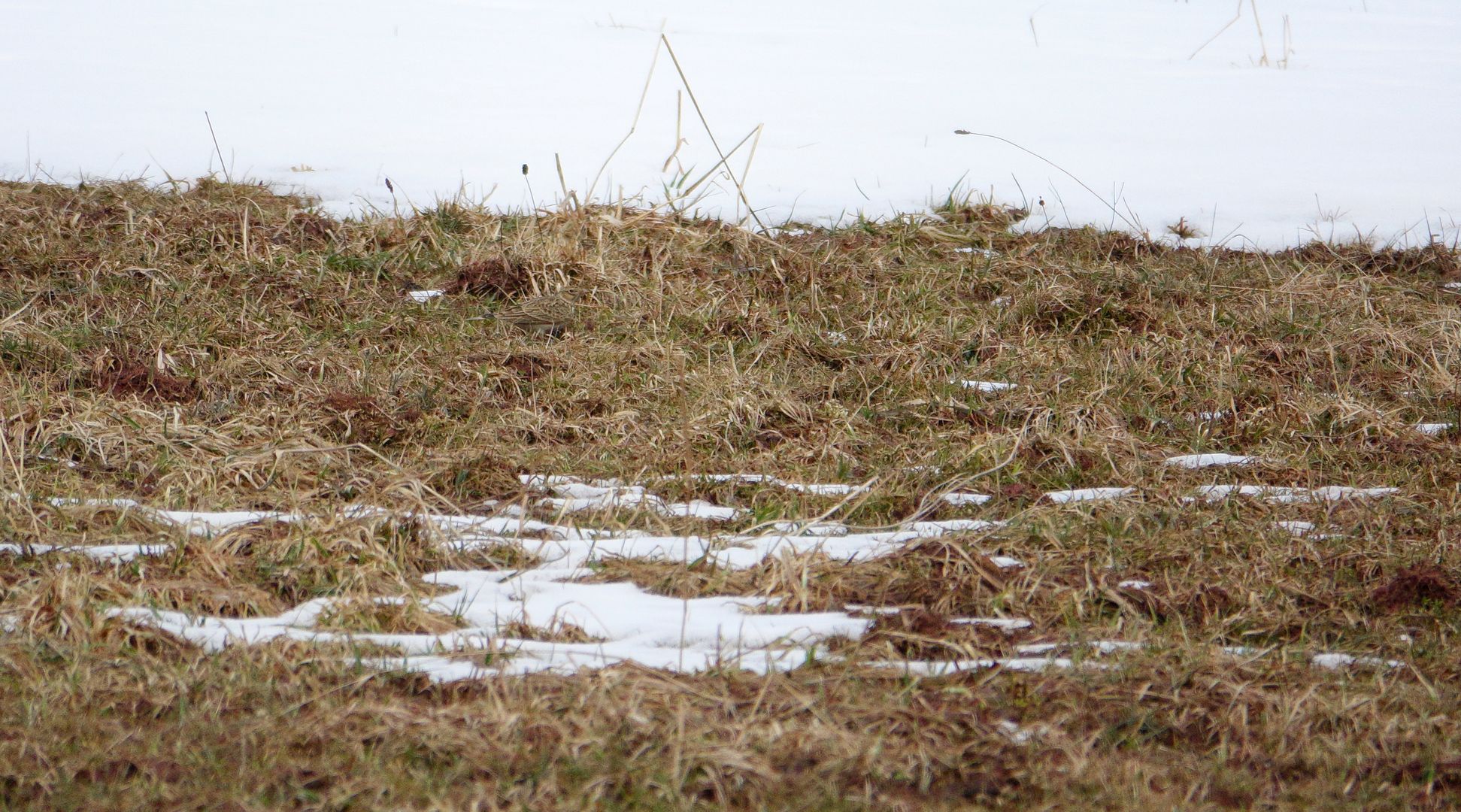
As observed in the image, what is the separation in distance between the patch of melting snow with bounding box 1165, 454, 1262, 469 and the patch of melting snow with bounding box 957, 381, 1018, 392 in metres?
0.66

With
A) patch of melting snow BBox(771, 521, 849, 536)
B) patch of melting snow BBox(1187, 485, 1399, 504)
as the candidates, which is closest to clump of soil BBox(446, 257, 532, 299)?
patch of melting snow BBox(771, 521, 849, 536)

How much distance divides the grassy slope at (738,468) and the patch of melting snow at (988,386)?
67 mm

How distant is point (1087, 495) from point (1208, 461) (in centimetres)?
49

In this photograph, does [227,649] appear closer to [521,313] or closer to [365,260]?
[521,313]

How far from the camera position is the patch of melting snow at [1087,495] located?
315 centimetres

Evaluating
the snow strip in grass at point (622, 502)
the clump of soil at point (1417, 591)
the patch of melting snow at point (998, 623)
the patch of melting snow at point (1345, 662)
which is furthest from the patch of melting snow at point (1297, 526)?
the snow strip in grass at point (622, 502)

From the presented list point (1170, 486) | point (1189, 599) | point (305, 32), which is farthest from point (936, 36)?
point (1189, 599)

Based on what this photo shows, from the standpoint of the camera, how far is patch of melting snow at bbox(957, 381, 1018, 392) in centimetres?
403

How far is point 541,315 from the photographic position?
454cm

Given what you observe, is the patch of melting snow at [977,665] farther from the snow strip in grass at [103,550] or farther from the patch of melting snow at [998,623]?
the snow strip in grass at [103,550]

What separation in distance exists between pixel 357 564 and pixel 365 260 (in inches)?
99.5

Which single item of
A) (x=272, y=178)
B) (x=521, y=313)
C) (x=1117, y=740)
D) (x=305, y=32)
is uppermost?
(x=305, y=32)

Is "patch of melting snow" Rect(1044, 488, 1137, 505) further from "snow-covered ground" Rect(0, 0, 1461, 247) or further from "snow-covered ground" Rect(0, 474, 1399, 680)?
"snow-covered ground" Rect(0, 0, 1461, 247)

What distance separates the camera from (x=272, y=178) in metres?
6.00
